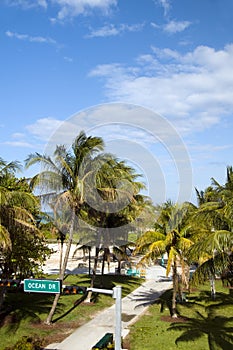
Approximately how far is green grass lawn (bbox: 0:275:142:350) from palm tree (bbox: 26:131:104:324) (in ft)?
3.37

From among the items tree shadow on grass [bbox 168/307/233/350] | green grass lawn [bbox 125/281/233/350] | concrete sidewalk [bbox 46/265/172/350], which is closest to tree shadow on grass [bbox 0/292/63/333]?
concrete sidewalk [bbox 46/265/172/350]

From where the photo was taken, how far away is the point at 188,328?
17500mm

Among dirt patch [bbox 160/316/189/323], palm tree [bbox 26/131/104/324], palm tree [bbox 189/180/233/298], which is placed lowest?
dirt patch [bbox 160/316/189/323]

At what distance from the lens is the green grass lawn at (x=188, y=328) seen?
1541 centimetres

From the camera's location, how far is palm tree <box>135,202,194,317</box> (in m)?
18.3

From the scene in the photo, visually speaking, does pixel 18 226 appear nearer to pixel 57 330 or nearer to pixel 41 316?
pixel 57 330

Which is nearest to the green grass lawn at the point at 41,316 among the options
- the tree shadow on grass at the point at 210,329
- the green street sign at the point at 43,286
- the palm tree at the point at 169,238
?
the green street sign at the point at 43,286

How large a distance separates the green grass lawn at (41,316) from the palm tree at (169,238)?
516 centimetres

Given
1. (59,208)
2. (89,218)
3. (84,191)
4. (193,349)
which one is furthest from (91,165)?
(193,349)

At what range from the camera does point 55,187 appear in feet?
60.9

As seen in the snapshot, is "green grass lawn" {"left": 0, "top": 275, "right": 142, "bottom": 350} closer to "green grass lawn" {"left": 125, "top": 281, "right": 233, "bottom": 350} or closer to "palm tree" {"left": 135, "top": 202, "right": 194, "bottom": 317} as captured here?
"green grass lawn" {"left": 125, "top": 281, "right": 233, "bottom": 350}

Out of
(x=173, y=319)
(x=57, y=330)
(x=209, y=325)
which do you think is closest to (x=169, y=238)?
(x=173, y=319)

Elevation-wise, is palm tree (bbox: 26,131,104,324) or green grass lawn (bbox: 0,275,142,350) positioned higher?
palm tree (bbox: 26,131,104,324)

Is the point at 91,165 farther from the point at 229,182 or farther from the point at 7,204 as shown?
the point at 229,182
